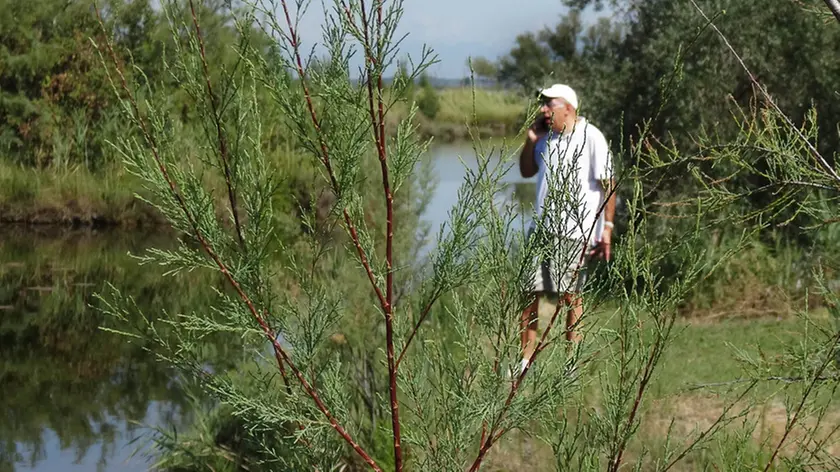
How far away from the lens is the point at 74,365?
310 inches

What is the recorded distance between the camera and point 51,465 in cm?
594

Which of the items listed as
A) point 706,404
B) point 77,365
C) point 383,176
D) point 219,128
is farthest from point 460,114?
point 383,176

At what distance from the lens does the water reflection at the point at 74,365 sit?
6258 millimetres

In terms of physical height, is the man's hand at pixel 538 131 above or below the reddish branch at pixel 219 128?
below

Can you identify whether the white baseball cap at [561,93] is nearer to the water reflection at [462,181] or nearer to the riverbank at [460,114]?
the water reflection at [462,181]

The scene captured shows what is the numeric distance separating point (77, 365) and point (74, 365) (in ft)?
0.07

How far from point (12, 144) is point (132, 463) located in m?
11.0

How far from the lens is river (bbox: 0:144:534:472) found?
242 inches

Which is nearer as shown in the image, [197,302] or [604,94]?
[197,302]

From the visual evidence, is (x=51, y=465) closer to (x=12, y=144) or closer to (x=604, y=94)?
(x=604, y=94)

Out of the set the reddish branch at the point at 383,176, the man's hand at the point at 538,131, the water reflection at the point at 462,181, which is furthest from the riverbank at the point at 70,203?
the reddish branch at the point at 383,176

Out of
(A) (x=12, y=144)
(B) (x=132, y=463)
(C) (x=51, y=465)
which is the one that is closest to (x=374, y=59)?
(B) (x=132, y=463)

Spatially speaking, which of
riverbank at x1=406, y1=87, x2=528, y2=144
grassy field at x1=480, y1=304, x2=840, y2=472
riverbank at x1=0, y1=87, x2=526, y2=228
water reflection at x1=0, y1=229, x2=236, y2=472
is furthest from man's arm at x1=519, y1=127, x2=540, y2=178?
riverbank at x1=406, y1=87, x2=528, y2=144

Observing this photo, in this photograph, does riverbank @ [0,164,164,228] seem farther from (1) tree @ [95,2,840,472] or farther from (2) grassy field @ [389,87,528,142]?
(2) grassy field @ [389,87,528,142]
